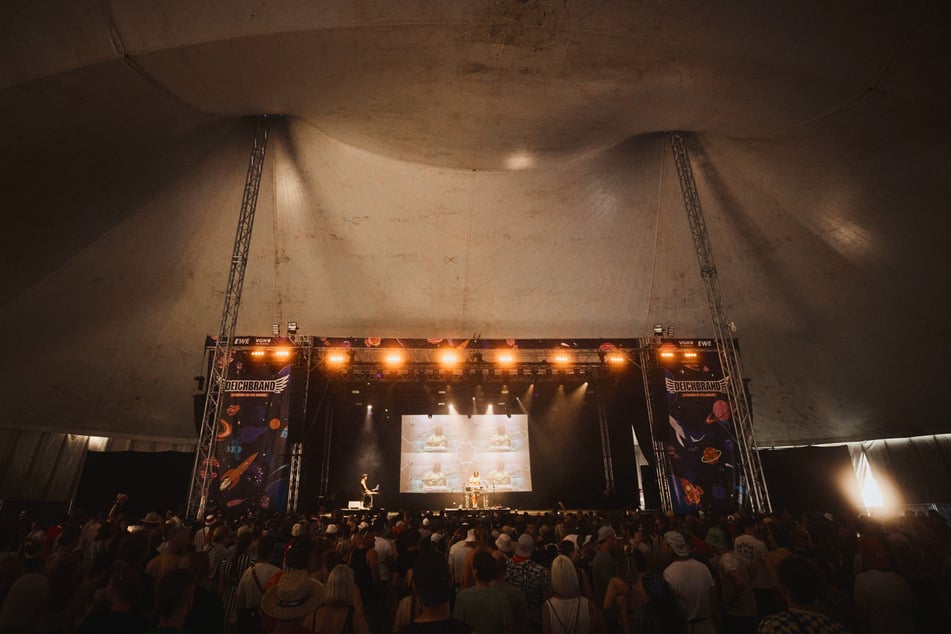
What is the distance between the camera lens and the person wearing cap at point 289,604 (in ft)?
7.38

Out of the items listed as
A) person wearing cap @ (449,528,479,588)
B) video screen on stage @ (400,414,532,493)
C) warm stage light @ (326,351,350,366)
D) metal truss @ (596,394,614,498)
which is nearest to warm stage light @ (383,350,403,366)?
warm stage light @ (326,351,350,366)

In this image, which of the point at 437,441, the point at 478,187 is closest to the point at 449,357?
the point at 437,441

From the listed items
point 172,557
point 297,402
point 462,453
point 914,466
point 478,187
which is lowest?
point 172,557

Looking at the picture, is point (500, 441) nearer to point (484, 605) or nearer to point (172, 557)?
point (172, 557)

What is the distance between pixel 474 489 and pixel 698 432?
7550mm

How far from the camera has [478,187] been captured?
12.5 metres

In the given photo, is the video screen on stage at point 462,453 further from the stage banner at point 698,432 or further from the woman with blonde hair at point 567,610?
the woman with blonde hair at point 567,610

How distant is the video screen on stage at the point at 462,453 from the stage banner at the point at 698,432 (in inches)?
234

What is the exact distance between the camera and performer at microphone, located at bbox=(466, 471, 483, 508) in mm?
16750

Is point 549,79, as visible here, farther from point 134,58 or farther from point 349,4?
point 134,58

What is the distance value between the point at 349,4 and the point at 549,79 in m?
3.81

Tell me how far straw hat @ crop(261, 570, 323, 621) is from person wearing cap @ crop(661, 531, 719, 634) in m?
2.81

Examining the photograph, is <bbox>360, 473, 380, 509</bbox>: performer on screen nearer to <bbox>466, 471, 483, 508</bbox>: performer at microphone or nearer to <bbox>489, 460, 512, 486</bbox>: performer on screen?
<bbox>466, 471, 483, 508</bbox>: performer at microphone

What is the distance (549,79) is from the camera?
902 centimetres
